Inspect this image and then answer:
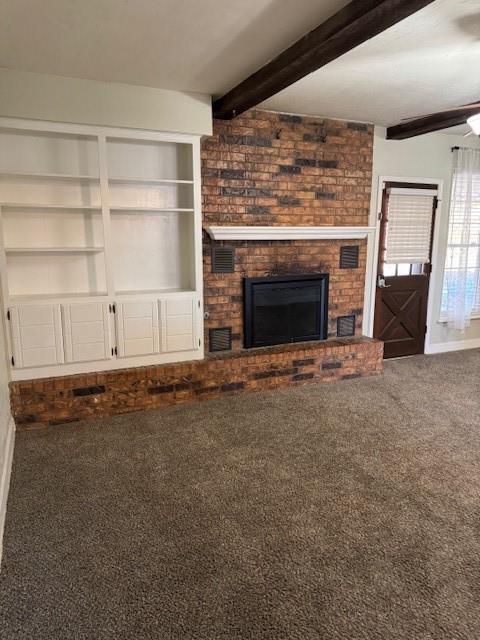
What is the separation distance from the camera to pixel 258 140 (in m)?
4.02

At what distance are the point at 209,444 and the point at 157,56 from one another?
2634 millimetres

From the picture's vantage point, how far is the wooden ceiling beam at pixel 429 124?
3752 mm

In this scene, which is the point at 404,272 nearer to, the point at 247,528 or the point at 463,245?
the point at 463,245

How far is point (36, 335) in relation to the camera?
3303mm

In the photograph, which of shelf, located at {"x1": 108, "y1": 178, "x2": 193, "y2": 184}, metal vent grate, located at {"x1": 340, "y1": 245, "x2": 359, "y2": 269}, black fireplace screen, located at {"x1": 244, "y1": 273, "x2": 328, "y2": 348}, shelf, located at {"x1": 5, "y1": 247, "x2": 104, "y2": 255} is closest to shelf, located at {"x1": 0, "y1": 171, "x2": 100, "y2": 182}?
shelf, located at {"x1": 108, "y1": 178, "x2": 193, "y2": 184}

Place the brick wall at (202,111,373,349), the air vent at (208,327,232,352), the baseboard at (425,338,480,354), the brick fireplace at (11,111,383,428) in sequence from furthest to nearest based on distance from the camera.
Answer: the baseboard at (425,338,480,354) < the air vent at (208,327,232,352) < the brick wall at (202,111,373,349) < the brick fireplace at (11,111,383,428)

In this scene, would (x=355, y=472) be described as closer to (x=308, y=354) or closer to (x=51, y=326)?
(x=308, y=354)

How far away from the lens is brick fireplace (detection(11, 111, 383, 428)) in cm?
363

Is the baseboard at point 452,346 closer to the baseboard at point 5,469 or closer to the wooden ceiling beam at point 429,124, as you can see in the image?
the wooden ceiling beam at point 429,124

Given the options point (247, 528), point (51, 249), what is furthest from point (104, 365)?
point (247, 528)

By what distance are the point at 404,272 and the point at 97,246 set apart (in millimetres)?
3551

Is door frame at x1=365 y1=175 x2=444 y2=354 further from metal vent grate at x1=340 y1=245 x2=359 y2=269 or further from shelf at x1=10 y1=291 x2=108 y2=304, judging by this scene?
shelf at x1=10 y1=291 x2=108 y2=304

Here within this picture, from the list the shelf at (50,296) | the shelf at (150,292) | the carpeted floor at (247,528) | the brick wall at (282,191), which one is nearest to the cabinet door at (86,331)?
the shelf at (50,296)

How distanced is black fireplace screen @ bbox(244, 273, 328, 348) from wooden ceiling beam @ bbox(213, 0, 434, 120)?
1676 mm
